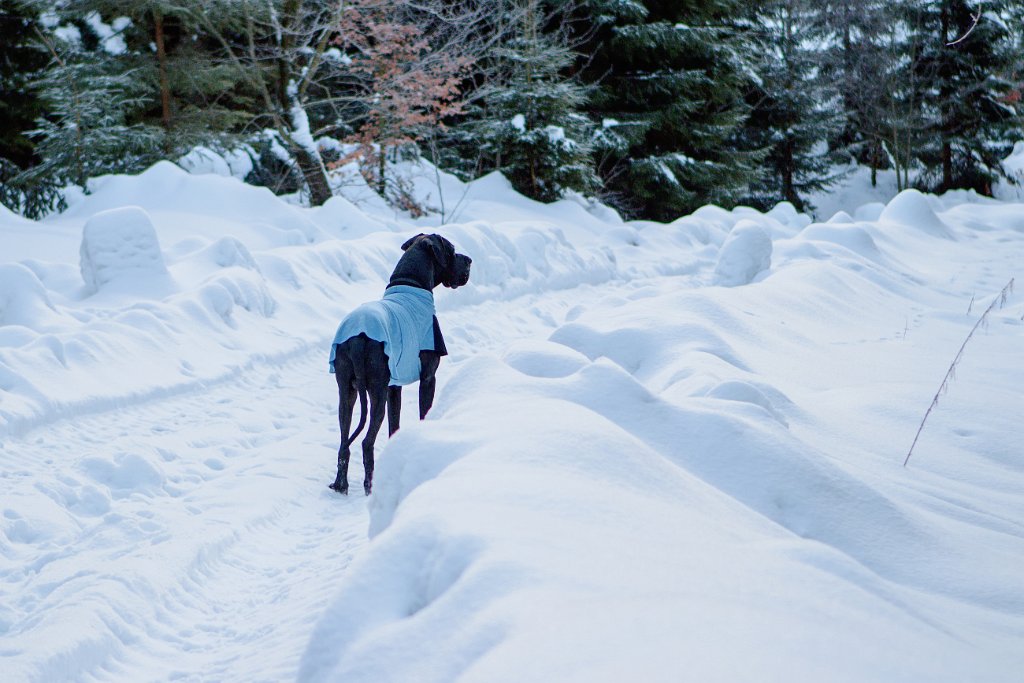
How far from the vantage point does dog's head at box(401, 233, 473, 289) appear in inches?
239

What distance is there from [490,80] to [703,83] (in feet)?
17.4

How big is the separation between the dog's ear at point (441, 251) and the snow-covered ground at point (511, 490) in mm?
1138

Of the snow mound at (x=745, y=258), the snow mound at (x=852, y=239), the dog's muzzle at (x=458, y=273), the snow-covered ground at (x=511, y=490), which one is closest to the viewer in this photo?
the snow-covered ground at (x=511, y=490)

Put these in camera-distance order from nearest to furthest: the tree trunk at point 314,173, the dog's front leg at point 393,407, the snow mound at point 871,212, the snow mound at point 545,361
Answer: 1. the snow mound at point 545,361
2. the dog's front leg at point 393,407
3. the tree trunk at point 314,173
4. the snow mound at point 871,212

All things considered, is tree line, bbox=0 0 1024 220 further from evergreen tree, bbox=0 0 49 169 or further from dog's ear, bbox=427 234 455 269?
dog's ear, bbox=427 234 455 269

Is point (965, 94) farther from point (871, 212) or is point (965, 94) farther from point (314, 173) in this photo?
point (314, 173)

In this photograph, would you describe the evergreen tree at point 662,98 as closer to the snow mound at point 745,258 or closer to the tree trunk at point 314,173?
the tree trunk at point 314,173

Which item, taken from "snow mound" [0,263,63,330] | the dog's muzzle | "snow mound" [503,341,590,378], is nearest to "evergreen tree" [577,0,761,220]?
"snow mound" [0,263,63,330]

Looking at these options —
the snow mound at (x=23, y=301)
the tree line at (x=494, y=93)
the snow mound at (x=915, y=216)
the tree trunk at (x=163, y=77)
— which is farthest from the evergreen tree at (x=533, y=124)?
the snow mound at (x=23, y=301)

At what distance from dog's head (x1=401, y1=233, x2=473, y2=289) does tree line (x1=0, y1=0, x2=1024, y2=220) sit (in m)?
7.12

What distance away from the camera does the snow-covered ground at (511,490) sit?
6.96ft

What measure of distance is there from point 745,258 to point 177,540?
910 cm

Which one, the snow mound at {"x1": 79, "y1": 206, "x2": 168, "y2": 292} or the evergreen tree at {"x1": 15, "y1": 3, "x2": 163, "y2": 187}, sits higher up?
the evergreen tree at {"x1": 15, "y1": 3, "x2": 163, "y2": 187}

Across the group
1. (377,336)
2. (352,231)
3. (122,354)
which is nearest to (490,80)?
(352,231)
